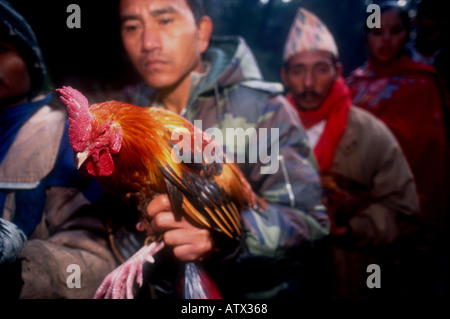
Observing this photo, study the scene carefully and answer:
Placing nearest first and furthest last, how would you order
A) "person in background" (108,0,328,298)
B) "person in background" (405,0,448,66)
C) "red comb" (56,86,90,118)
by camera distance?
"red comb" (56,86,90,118)
"person in background" (108,0,328,298)
"person in background" (405,0,448,66)

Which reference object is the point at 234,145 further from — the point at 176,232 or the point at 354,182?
the point at 354,182

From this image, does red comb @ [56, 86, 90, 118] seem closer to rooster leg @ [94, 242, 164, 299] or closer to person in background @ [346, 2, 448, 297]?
rooster leg @ [94, 242, 164, 299]

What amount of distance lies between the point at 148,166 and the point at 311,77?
1627 millimetres

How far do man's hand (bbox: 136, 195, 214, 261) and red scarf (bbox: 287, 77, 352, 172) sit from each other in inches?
47.8

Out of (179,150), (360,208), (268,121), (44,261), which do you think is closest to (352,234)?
(360,208)

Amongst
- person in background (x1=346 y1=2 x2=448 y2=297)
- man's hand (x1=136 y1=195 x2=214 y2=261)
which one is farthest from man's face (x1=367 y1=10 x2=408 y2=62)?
man's hand (x1=136 y1=195 x2=214 y2=261)

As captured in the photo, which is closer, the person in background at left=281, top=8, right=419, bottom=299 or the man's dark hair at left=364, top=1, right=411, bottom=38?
the person in background at left=281, top=8, right=419, bottom=299

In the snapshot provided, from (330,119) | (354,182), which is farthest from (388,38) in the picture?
(354,182)

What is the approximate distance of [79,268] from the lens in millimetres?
950

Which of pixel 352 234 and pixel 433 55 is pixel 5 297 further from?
pixel 433 55

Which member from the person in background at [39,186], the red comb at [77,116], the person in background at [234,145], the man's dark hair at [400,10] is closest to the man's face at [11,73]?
the person in background at [39,186]

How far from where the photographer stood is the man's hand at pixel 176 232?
83 cm

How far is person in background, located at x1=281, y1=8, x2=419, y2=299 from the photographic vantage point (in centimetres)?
165

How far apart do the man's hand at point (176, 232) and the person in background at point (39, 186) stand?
333 millimetres
